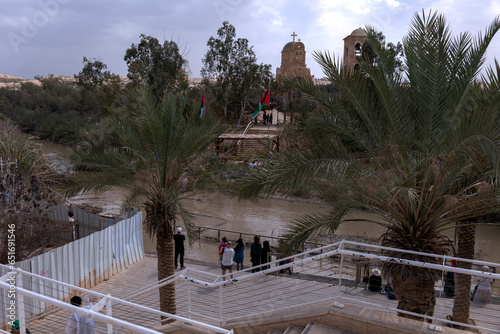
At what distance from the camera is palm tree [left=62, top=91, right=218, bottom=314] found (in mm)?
8156

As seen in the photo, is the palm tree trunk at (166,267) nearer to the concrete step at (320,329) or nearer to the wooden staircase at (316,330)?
the wooden staircase at (316,330)

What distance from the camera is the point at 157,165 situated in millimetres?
8570

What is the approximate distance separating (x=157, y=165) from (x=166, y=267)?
221 cm

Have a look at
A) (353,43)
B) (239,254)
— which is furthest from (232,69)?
(239,254)

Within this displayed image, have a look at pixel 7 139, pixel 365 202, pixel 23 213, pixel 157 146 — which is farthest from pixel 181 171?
pixel 7 139

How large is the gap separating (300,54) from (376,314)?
4663 cm

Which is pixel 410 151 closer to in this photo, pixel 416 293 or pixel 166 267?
pixel 416 293

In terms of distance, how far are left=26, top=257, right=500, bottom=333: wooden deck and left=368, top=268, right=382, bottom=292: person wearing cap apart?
183 mm

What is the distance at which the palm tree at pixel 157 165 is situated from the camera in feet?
26.8

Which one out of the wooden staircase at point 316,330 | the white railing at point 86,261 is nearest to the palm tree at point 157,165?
the white railing at point 86,261

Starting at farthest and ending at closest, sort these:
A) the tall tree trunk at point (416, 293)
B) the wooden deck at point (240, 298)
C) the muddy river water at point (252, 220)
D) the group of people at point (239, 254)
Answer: the muddy river water at point (252, 220), the group of people at point (239, 254), the wooden deck at point (240, 298), the tall tree trunk at point (416, 293)

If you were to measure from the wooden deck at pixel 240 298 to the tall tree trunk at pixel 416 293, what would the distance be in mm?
791

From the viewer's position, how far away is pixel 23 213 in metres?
12.0

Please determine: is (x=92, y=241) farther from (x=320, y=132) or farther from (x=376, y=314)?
(x=376, y=314)
